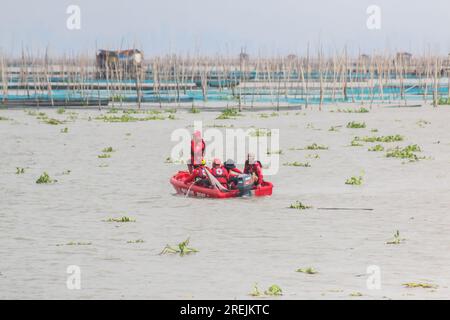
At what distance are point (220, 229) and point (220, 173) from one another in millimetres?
2665

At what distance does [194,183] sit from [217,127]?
15.9 m

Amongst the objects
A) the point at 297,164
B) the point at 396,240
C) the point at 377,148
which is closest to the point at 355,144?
the point at 377,148

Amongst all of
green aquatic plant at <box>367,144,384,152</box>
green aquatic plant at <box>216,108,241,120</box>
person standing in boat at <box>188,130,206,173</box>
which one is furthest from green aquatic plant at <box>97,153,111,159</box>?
green aquatic plant at <box>216,108,241,120</box>

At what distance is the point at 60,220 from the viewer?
1204cm

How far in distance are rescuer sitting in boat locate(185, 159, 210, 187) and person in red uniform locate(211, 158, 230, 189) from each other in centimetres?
13

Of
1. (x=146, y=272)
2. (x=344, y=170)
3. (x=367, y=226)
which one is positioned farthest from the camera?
(x=344, y=170)

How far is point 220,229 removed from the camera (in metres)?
11.3

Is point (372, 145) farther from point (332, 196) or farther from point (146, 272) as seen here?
point (146, 272)

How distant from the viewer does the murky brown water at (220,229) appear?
27.1ft

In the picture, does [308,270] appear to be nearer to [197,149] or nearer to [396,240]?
[396,240]

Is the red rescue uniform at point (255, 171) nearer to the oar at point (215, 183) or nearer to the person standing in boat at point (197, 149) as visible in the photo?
the oar at point (215, 183)

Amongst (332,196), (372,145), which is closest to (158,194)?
(332,196)

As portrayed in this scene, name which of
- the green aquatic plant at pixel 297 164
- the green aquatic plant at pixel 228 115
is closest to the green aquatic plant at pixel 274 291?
the green aquatic plant at pixel 297 164

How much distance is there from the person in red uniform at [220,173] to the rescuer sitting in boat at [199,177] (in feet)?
0.44
